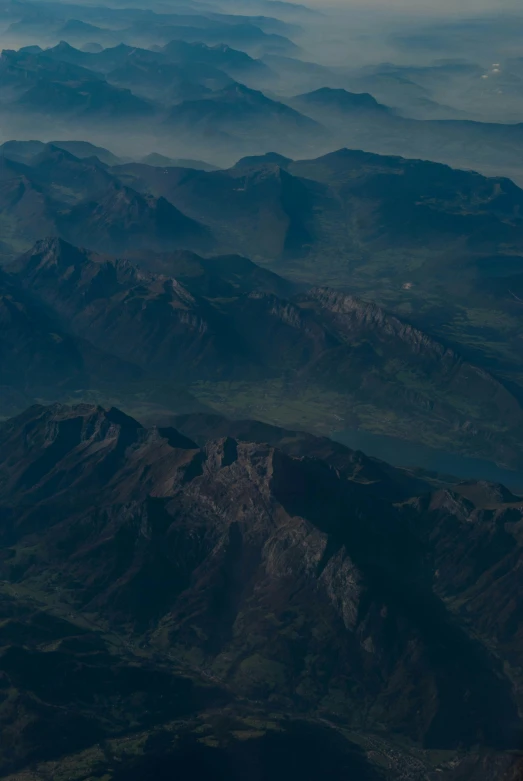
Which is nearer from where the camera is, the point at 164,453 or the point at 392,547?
the point at 392,547

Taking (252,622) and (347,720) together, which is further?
(252,622)

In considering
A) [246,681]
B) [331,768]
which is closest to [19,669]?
[246,681]

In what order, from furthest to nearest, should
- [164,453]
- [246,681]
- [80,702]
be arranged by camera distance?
[164,453] < [246,681] < [80,702]

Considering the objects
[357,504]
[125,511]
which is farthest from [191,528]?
[357,504]

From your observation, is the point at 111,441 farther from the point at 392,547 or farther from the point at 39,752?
the point at 39,752

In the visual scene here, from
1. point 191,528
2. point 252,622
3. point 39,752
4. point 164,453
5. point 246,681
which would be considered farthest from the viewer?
point 164,453

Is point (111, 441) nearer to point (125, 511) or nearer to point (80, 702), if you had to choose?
point (125, 511)
